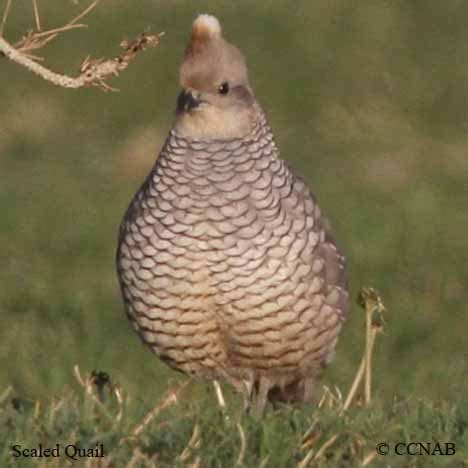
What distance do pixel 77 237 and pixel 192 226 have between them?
4.95m

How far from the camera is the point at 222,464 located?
20.8ft

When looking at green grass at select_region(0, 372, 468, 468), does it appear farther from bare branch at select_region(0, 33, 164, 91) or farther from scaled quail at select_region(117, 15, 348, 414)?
bare branch at select_region(0, 33, 164, 91)

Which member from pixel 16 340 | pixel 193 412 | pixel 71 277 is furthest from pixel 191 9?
pixel 193 412

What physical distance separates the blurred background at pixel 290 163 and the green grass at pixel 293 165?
0.7 inches

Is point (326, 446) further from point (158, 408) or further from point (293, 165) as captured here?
point (293, 165)

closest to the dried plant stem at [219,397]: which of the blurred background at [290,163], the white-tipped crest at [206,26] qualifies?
the blurred background at [290,163]

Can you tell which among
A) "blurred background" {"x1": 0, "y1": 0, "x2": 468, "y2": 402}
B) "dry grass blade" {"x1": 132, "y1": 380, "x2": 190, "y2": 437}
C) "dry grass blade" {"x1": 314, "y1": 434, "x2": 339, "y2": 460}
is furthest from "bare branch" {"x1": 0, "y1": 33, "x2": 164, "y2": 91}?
"blurred background" {"x1": 0, "y1": 0, "x2": 468, "y2": 402}

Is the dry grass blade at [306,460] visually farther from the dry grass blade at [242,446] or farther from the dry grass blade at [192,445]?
the dry grass blade at [192,445]

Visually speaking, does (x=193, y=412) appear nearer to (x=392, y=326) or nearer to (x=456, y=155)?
(x=392, y=326)

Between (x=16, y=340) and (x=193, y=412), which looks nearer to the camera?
(x=193, y=412)

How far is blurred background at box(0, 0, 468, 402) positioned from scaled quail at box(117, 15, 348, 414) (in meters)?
0.80

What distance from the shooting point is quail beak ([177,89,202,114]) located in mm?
7863

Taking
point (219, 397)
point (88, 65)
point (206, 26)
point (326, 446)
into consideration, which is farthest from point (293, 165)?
point (326, 446)

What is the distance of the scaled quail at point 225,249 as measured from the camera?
766 cm
